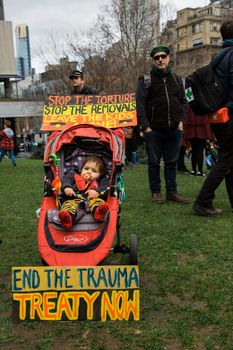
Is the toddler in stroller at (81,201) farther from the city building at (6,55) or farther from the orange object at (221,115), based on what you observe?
the city building at (6,55)

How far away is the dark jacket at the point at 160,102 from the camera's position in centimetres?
614

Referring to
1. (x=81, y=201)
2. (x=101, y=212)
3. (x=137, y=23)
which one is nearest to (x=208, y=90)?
(x=81, y=201)

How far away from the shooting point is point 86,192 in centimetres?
400

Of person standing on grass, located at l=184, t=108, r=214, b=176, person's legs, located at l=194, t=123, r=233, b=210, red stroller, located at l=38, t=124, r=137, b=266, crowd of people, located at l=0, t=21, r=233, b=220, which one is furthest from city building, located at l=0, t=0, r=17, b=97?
red stroller, located at l=38, t=124, r=137, b=266

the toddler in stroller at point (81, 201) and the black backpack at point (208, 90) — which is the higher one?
the black backpack at point (208, 90)

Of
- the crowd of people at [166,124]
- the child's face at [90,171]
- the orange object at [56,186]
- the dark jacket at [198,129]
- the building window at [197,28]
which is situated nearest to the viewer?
the orange object at [56,186]

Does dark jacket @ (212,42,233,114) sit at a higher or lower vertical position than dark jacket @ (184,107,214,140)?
higher

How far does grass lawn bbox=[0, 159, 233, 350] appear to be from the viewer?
9.09 feet

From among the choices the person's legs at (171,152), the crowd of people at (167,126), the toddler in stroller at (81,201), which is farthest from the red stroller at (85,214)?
the person's legs at (171,152)

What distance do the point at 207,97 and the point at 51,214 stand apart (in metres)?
2.64

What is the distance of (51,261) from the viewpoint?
3.33 m

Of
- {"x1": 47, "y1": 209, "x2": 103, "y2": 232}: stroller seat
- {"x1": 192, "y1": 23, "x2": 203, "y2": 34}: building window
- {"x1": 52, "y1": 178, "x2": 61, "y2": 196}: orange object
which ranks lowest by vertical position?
{"x1": 47, "y1": 209, "x2": 103, "y2": 232}: stroller seat

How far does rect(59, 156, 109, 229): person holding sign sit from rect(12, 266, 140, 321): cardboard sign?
1.95ft

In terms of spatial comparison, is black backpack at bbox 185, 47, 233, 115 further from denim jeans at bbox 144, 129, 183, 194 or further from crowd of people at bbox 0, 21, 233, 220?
denim jeans at bbox 144, 129, 183, 194
